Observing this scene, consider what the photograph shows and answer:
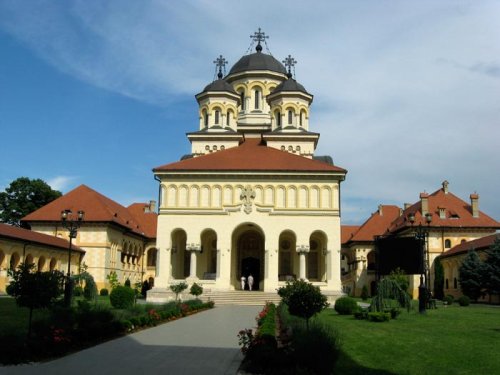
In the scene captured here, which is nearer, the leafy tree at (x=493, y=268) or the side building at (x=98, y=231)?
the leafy tree at (x=493, y=268)

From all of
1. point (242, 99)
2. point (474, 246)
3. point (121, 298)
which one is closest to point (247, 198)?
point (474, 246)

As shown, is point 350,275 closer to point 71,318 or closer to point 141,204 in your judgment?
point 141,204

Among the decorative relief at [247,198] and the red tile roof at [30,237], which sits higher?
the decorative relief at [247,198]

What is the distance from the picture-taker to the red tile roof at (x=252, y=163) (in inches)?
1655

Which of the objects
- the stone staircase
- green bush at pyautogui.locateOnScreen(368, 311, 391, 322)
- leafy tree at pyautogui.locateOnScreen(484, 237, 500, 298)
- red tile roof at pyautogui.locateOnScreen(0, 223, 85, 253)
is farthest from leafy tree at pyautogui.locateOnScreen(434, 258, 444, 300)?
red tile roof at pyautogui.locateOnScreen(0, 223, 85, 253)

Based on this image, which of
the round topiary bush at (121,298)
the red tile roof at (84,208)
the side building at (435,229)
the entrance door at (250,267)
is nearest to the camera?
the round topiary bush at (121,298)

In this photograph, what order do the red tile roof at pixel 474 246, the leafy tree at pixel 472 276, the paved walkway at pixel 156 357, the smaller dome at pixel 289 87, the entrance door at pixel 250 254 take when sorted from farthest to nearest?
the smaller dome at pixel 289 87 < the entrance door at pixel 250 254 < the red tile roof at pixel 474 246 < the leafy tree at pixel 472 276 < the paved walkway at pixel 156 357

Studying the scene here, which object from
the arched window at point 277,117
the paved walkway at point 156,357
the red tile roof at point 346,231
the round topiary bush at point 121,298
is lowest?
the paved walkway at point 156,357

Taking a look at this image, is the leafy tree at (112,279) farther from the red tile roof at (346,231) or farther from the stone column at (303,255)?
the red tile roof at (346,231)

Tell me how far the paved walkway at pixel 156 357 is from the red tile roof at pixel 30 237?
938 inches

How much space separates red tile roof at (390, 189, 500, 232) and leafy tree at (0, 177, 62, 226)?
132 ft

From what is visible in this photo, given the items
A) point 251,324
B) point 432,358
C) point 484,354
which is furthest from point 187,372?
point 251,324

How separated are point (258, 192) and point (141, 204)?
97.8ft

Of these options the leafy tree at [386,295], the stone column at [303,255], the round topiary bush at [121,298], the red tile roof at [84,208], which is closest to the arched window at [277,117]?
the stone column at [303,255]
